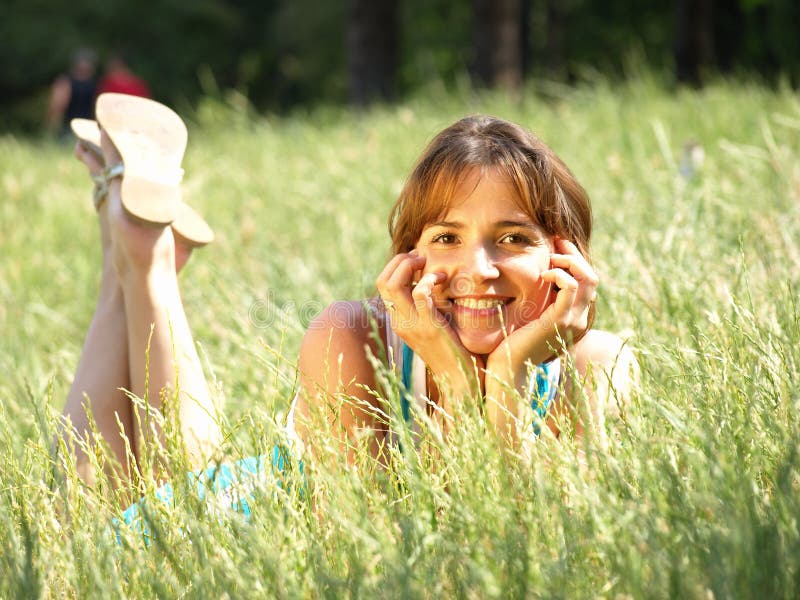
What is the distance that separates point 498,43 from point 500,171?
9.03 m

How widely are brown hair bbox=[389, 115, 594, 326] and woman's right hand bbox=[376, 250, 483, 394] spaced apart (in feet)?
0.59

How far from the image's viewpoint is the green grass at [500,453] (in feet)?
4.68

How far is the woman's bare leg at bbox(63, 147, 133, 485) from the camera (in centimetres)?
266

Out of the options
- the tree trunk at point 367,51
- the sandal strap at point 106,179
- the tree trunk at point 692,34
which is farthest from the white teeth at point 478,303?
the tree trunk at point 367,51

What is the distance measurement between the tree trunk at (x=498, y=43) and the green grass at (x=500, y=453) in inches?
225

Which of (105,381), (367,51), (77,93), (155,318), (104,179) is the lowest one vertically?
(105,381)

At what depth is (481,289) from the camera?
2.19m

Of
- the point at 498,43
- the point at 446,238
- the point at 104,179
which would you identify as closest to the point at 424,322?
the point at 446,238

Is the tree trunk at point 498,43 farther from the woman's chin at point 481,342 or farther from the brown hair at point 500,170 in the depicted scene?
the woman's chin at point 481,342

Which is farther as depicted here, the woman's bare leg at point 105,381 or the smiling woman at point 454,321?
the woman's bare leg at point 105,381

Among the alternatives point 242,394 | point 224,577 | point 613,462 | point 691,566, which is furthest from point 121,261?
point 691,566

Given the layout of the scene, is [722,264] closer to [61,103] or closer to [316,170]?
[316,170]

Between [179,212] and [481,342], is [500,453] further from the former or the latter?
[179,212]

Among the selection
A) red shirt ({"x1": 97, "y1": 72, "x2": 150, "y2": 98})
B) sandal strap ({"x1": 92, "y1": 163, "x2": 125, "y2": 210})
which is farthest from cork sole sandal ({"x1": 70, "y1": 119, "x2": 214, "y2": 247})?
red shirt ({"x1": 97, "y1": 72, "x2": 150, "y2": 98})
